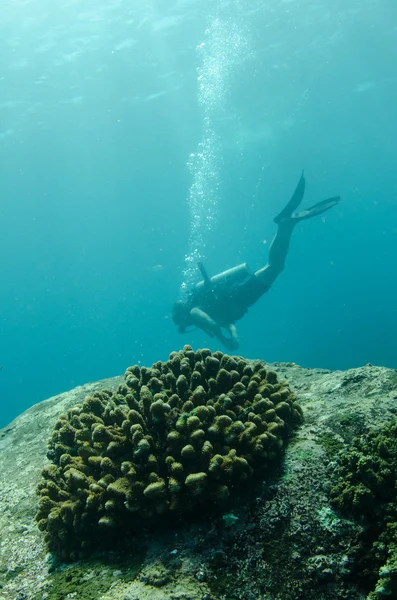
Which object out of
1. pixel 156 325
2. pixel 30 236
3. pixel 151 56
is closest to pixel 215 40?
pixel 151 56

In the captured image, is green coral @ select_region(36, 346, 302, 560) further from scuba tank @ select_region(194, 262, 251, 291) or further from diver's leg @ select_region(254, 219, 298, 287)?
diver's leg @ select_region(254, 219, 298, 287)

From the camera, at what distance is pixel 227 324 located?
53.3ft

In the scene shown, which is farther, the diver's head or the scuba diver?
the diver's head

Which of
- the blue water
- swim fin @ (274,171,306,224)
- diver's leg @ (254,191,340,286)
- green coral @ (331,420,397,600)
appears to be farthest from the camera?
the blue water

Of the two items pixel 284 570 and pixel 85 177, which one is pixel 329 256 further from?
pixel 284 570

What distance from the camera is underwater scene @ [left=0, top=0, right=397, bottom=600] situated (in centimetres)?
293

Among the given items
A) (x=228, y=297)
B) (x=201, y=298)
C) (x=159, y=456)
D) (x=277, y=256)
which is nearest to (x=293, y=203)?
(x=277, y=256)

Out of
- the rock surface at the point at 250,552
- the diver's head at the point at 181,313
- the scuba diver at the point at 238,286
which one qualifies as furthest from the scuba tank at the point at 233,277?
the rock surface at the point at 250,552

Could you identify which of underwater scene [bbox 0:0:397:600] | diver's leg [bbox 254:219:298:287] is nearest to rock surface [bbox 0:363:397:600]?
underwater scene [bbox 0:0:397:600]

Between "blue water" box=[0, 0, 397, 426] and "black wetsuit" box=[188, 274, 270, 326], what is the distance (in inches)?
295

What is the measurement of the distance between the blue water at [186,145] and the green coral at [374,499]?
21.0 meters

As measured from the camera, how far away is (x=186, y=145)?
5281 centimetres

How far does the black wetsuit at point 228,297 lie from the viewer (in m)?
16.5

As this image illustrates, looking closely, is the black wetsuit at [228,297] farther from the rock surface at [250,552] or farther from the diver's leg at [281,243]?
the rock surface at [250,552]
